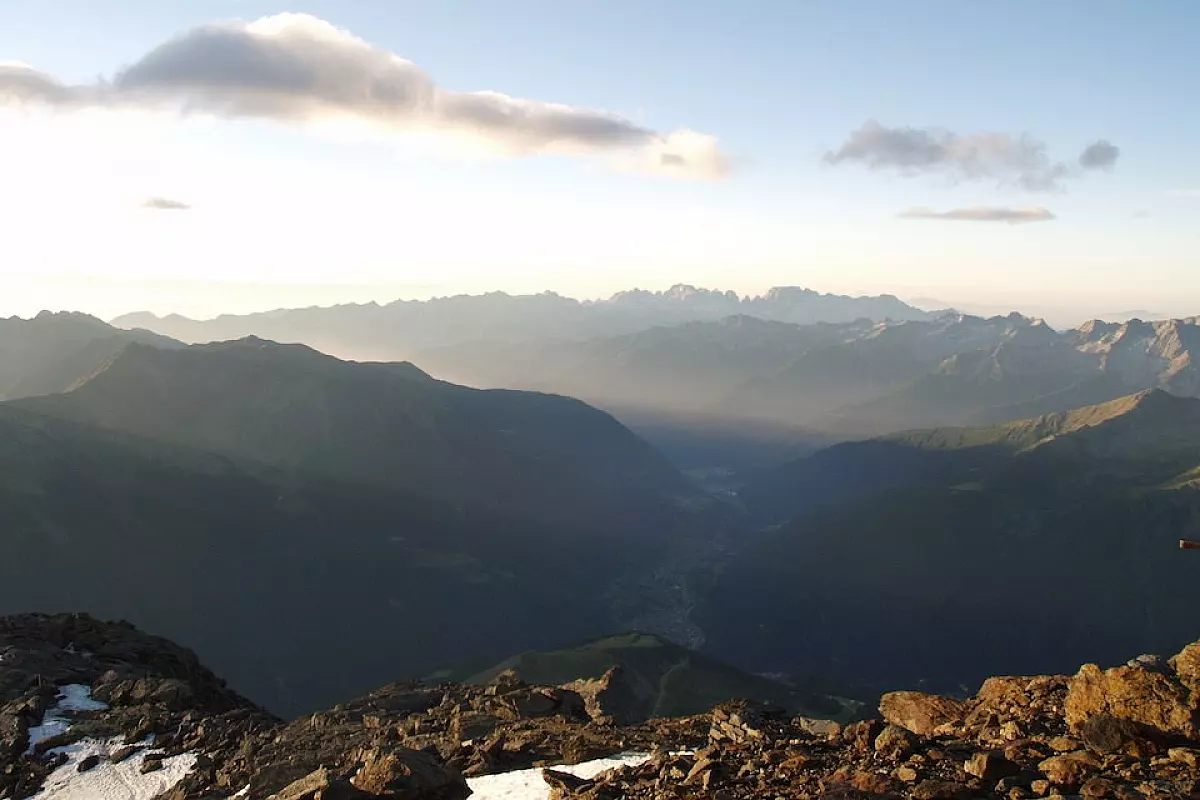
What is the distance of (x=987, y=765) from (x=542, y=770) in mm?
18280

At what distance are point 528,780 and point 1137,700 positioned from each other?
80.5ft

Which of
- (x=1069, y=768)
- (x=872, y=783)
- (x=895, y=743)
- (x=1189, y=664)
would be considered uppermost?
(x=1189, y=664)

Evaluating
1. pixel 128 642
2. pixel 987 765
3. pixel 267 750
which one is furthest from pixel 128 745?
pixel 987 765

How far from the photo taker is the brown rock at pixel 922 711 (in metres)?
37.9

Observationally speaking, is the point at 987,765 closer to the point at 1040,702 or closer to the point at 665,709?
the point at 1040,702

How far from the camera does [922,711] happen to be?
39.2 meters

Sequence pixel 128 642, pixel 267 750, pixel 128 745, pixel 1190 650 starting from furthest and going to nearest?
1. pixel 128 642
2. pixel 128 745
3. pixel 267 750
4. pixel 1190 650

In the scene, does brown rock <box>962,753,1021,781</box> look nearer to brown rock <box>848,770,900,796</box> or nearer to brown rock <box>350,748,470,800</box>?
brown rock <box>848,770,900,796</box>

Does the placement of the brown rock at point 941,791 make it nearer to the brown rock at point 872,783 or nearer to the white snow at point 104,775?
the brown rock at point 872,783

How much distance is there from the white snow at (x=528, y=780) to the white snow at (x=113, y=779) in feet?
74.1

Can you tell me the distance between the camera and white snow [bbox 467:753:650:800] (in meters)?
33.0

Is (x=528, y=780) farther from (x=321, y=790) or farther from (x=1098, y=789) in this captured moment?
(x=1098, y=789)

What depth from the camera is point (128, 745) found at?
52.5 meters

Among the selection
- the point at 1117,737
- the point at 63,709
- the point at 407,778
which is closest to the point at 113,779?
the point at 63,709
